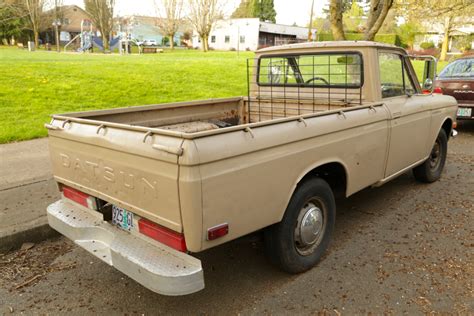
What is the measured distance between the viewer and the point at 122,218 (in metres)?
3.01

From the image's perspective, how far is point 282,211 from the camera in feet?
9.85

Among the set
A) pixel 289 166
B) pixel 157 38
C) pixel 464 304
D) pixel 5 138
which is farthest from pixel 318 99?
pixel 157 38

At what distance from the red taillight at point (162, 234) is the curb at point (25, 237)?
1.77 m

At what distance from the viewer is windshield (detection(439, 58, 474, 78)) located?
31.1 ft

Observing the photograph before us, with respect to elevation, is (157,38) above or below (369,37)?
above

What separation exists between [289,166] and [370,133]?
1285mm

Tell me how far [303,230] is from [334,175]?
28.2 inches

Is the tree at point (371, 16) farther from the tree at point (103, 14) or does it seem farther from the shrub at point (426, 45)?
the shrub at point (426, 45)

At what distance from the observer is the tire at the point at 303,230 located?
3.16 metres

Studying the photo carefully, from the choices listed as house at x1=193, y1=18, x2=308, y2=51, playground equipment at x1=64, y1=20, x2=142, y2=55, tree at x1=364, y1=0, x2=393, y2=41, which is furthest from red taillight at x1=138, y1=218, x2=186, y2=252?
house at x1=193, y1=18, x2=308, y2=51

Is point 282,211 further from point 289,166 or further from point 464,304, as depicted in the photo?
point 464,304

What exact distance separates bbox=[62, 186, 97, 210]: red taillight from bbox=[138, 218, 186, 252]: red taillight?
0.58 m

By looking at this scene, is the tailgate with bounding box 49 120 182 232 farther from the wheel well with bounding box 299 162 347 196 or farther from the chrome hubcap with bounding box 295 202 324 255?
the wheel well with bounding box 299 162 347 196

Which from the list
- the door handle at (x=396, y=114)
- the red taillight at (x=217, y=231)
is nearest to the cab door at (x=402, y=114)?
the door handle at (x=396, y=114)
